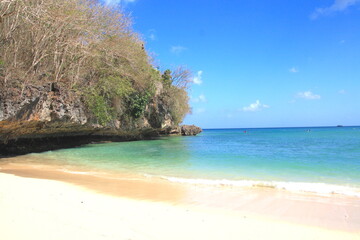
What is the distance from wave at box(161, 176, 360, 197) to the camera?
6.00 m

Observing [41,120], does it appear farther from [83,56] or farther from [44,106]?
[83,56]

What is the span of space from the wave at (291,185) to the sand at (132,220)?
100 cm

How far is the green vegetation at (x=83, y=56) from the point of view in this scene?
11.1 metres

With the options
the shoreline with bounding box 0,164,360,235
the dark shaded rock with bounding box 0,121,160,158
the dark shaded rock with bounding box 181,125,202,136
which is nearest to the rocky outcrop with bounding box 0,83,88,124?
the dark shaded rock with bounding box 0,121,160,158

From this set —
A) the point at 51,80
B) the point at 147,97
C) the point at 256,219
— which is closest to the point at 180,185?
the point at 256,219

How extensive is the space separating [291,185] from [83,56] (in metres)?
13.9

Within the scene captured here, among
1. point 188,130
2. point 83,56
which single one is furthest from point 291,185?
point 188,130

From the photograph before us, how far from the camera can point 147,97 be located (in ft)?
76.9

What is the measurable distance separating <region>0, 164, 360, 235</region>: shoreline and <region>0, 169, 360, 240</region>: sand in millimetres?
52

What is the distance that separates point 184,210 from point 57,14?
456 inches

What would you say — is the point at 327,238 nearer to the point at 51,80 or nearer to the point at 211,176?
the point at 211,176

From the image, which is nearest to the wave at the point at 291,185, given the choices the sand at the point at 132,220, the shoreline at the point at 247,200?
the shoreline at the point at 247,200

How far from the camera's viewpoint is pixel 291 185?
6562mm

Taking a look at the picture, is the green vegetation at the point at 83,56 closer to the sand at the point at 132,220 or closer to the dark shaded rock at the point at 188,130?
the sand at the point at 132,220
